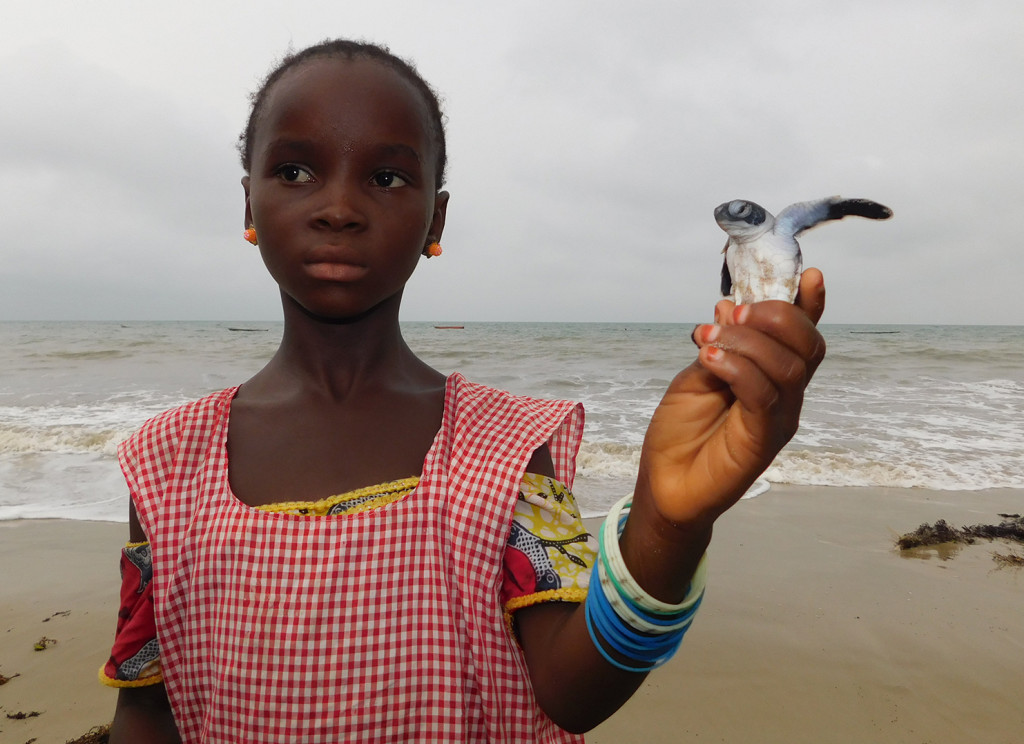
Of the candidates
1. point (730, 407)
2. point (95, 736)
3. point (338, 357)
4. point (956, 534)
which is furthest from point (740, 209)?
point (956, 534)

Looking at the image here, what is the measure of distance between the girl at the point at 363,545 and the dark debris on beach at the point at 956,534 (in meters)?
4.28

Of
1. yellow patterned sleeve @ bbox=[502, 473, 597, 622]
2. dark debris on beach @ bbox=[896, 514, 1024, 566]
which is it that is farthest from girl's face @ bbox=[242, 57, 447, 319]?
dark debris on beach @ bbox=[896, 514, 1024, 566]

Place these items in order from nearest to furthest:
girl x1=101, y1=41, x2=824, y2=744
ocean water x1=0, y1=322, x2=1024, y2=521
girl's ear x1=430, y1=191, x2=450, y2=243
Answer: girl x1=101, y1=41, x2=824, y2=744, girl's ear x1=430, y1=191, x2=450, y2=243, ocean water x1=0, y1=322, x2=1024, y2=521

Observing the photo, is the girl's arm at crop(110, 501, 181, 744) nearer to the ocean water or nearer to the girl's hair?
the girl's hair

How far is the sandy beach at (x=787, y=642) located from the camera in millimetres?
2678

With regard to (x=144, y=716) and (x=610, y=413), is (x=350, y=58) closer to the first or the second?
(x=144, y=716)

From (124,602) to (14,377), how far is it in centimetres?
1523

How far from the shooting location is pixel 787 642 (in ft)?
10.6

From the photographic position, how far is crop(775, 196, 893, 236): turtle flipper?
822mm

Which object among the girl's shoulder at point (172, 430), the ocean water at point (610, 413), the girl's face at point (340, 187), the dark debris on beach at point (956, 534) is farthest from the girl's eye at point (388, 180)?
the dark debris on beach at point (956, 534)

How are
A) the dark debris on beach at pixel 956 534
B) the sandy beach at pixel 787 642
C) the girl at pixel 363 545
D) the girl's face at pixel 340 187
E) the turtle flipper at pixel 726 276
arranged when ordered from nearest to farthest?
the turtle flipper at pixel 726 276 < the girl at pixel 363 545 < the girl's face at pixel 340 187 < the sandy beach at pixel 787 642 < the dark debris on beach at pixel 956 534

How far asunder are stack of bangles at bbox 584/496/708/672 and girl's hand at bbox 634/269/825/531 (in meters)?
0.11

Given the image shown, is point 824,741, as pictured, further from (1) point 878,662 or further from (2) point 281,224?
(2) point 281,224

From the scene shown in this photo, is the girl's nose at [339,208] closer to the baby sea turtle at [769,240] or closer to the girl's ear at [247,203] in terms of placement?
the girl's ear at [247,203]
